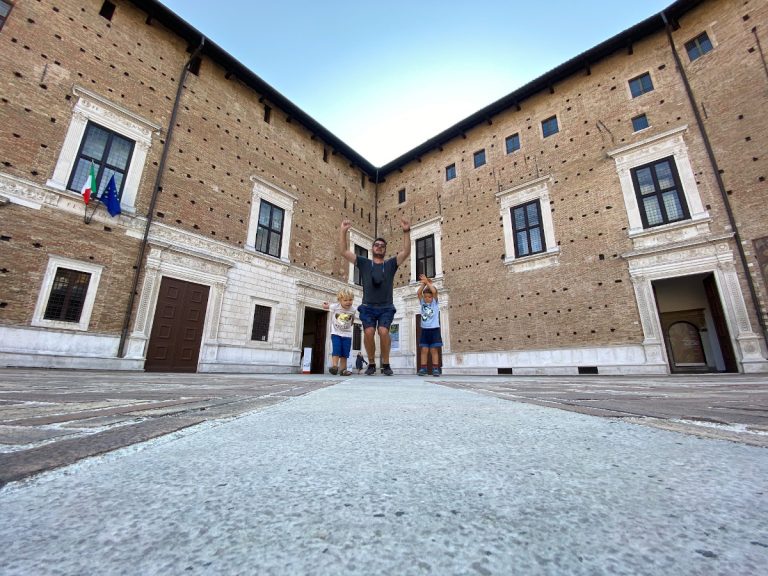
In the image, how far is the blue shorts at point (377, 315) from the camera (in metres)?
5.32

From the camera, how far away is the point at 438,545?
304 millimetres

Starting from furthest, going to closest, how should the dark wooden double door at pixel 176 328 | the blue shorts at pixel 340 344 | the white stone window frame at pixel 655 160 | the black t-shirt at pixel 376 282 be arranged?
the white stone window frame at pixel 655 160
the dark wooden double door at pixel 176 328
the blue shorts at pixel 340 344
the black t-shirt at pixel 376 282

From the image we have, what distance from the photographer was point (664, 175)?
30.6ft

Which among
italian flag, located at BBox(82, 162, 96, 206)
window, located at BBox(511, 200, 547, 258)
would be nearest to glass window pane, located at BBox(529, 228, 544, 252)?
window, located at BBox(511, 200, 547, 258)

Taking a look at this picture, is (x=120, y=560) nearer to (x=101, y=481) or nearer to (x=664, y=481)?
(x=101, y=481)

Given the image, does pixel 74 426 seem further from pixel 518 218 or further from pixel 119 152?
pixel 518 218

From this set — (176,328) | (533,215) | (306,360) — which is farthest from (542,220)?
(176,328)

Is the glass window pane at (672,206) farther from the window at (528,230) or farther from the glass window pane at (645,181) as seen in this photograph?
the window at (528,230)

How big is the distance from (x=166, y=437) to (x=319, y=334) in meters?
12.4

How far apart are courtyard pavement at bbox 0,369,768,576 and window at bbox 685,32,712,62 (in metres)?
13.7

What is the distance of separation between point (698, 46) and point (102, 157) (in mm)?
16516

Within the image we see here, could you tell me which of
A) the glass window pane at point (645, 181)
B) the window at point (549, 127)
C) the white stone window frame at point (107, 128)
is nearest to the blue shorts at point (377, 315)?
the white stone window frame at point (107, 128)

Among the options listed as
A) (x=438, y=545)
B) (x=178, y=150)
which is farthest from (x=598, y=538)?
(x=178, y=150)

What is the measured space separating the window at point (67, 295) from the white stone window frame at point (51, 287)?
2.2 inches
